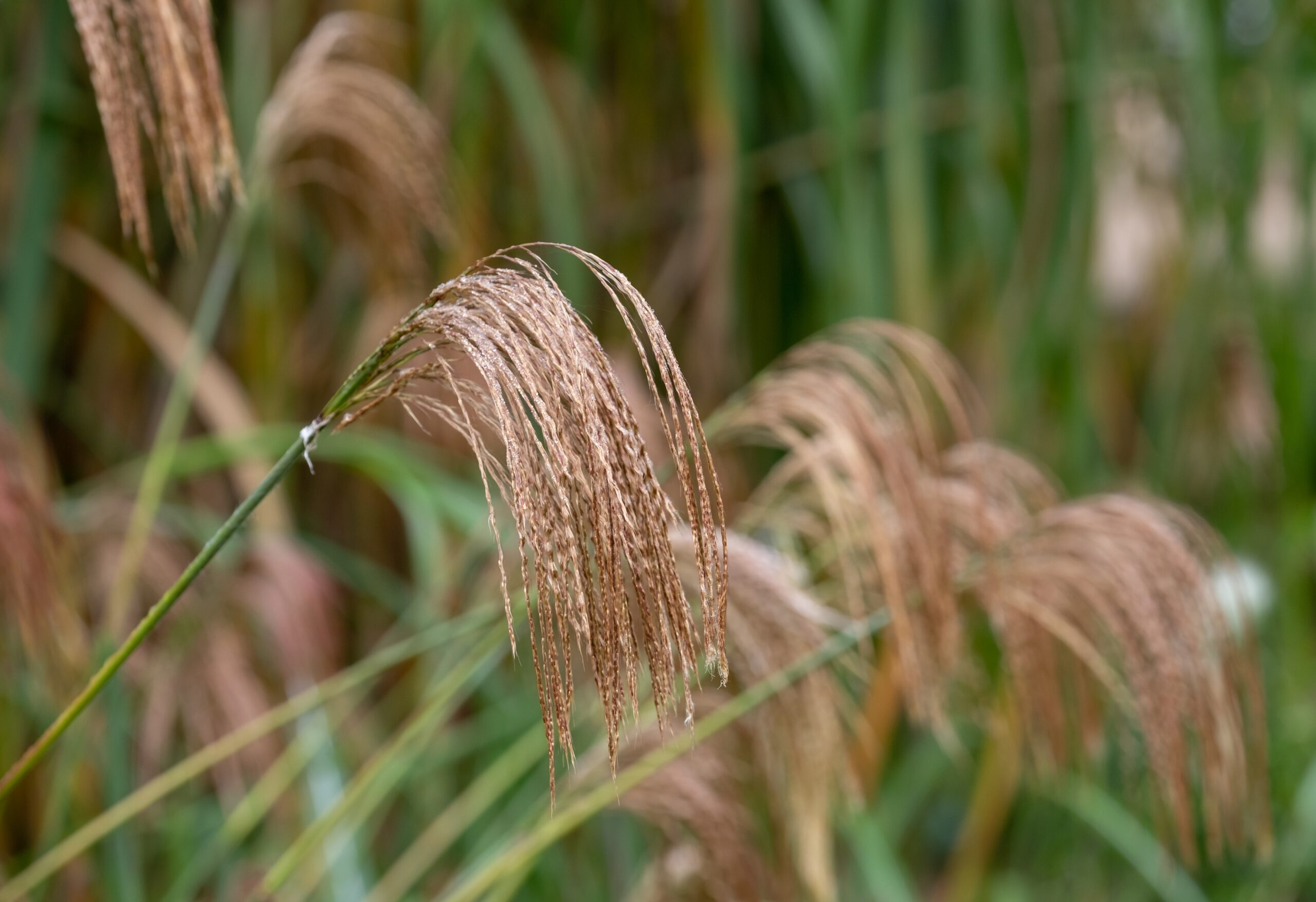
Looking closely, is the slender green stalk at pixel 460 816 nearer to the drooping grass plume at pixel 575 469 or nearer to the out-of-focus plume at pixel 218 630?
the out-of-focus plume at pixel 218 630

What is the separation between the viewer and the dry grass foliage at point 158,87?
540 millimetres

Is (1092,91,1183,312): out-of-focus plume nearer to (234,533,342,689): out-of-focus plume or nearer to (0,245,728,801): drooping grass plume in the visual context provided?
(234,533,342,689): out-of-focus plume

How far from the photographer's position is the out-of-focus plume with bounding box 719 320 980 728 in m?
0.67

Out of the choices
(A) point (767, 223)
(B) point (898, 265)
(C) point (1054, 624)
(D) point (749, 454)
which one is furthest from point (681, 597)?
(A) point (767, 223)

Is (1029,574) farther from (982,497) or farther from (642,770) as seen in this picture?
(642,770)

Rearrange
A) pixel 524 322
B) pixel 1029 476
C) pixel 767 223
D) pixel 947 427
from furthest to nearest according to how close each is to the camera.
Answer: pixel 767 223, pixel 947 427, pixel 1029 476, pixel 524 322

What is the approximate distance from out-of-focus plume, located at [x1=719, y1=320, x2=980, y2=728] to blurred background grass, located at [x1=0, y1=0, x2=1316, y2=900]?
12.3 inches

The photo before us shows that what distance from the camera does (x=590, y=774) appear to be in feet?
2.82

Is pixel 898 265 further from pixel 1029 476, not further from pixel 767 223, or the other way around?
pixel 1029 476

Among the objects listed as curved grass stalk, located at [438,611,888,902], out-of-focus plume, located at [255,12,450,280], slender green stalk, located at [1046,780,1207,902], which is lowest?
slender green stalk, located at [1046,780,1207,902]

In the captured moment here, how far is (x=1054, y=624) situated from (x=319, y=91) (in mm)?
602

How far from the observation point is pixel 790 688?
76 centimetres

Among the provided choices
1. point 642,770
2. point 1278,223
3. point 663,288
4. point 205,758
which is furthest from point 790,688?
point 1278,223

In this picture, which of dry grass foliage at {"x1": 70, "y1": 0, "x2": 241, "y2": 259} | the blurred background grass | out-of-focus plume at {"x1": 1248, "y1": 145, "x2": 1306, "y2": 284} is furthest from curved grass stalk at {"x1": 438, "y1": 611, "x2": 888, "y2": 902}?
out-of-focus plume at {"x1": 1248, "y1": 145, "x2": 1306, "y2": 284}
